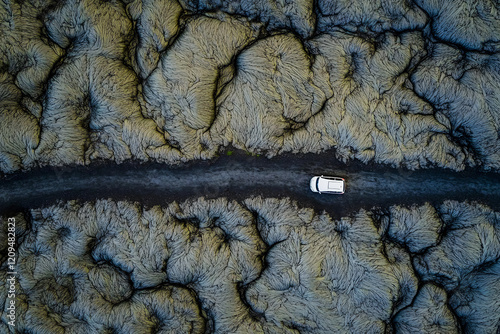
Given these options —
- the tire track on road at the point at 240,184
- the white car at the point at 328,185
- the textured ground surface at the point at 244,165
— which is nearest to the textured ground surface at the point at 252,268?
the textured ground surface at the point at 244,165

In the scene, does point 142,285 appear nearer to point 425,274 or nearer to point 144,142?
point 144,142

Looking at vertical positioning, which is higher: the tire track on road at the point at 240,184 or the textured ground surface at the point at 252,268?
the tire track on road at the point at 240,184

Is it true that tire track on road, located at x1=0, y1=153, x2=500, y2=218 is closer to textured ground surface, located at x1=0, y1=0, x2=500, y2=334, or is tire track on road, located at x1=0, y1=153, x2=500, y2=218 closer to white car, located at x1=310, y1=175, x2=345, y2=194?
textured ground surface, located at x1=0, y1=0, x2=500, y2=334

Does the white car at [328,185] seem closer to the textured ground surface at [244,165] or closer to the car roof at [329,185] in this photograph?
the car roof at [329,185]

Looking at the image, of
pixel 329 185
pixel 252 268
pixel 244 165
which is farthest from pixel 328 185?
pixel 252 268

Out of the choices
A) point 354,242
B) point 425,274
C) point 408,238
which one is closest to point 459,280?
point 425,274
